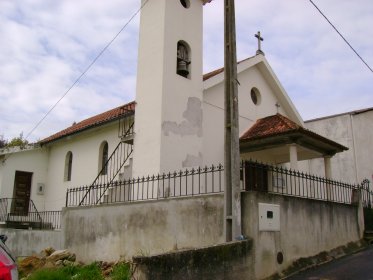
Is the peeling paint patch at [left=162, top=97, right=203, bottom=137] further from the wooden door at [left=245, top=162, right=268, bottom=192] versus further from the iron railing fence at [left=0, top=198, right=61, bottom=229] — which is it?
the iron railing fence at [left=0, top=198, right=61, bottom=229]

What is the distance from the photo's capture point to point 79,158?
18.8 m

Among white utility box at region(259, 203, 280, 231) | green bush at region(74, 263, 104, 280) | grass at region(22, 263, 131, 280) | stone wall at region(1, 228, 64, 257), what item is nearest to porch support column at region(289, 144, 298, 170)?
white utility box at region(259, 203, 280, 231)

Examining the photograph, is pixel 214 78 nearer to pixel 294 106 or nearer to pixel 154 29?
pixel 154 29

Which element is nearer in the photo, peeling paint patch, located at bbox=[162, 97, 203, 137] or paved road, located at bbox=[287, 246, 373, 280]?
paved road, located at bbox=[287, 246, 373, 280]

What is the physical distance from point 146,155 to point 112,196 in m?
1.55

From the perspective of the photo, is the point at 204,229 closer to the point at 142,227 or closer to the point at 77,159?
the point at 142,227

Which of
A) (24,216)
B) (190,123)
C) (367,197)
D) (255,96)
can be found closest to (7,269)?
(190,123)

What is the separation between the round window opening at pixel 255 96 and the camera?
56.1 ft

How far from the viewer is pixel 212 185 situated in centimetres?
1053

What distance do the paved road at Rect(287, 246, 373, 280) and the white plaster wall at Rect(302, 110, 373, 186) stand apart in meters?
10.6

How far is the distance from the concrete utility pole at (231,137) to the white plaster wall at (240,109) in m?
5.18

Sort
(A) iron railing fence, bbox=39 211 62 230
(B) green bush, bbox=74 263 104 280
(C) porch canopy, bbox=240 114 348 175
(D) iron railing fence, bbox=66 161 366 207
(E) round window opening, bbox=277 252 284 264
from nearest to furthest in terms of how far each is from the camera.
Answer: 1. (E) round window opening, bbox=277 252 284 264
2. (D) iron railing fence, bbox=66 161 366 207
3. (B) green bush, bbox=74 263 104 280
4. (C) porch canopy, bbox=240 114 348 175
5. (A) iron railing fence, bbox=39 211 62 230

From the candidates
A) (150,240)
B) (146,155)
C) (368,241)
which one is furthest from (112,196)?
(368,241)

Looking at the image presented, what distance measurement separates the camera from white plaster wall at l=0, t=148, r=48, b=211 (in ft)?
62.9
